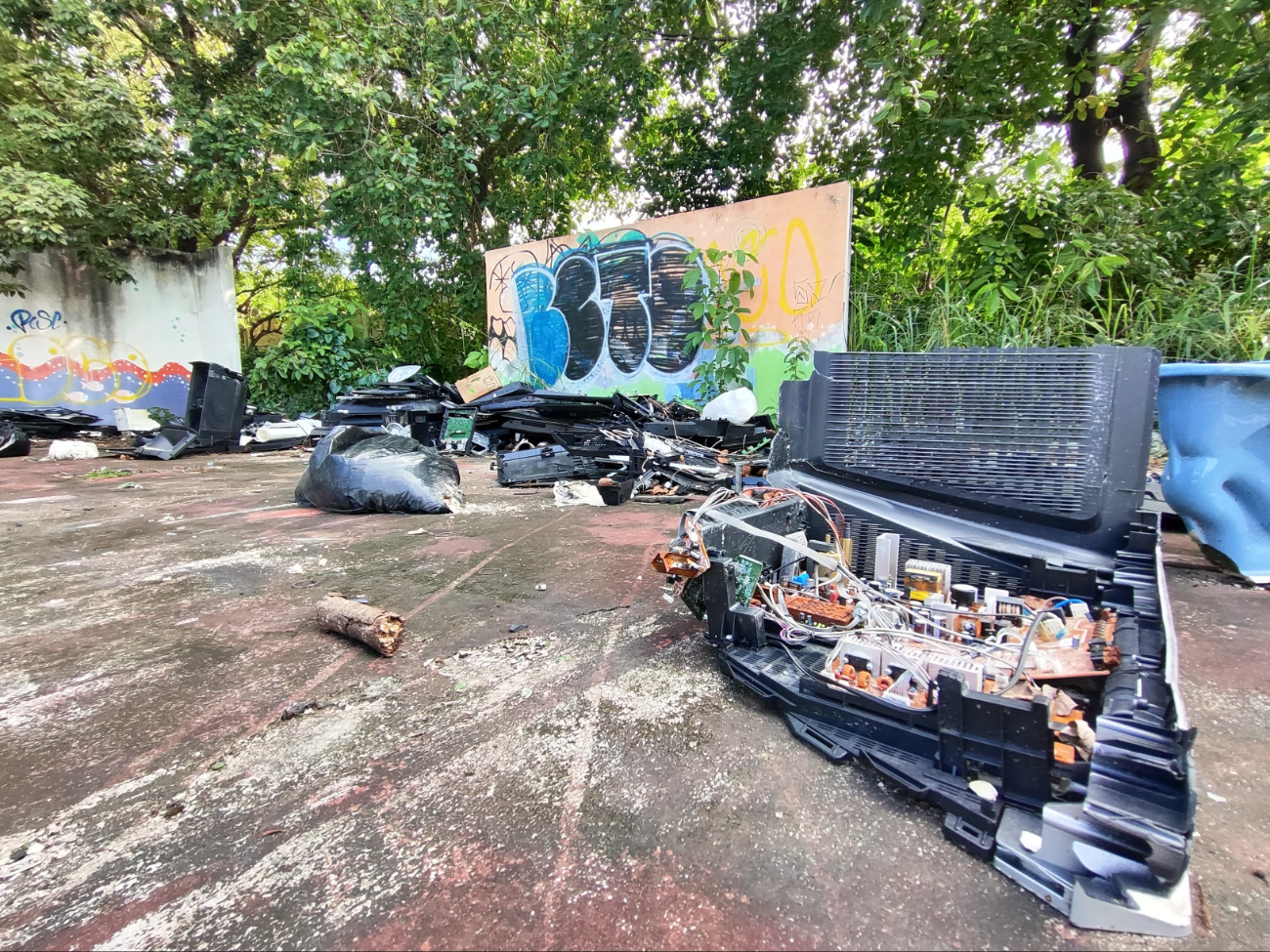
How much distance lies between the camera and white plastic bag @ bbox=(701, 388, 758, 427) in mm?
6375

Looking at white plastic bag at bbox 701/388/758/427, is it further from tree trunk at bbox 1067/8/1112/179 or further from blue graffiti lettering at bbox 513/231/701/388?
tree trunk at bbox 1067/8/1112/179

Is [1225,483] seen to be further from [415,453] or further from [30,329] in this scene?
[30,329]

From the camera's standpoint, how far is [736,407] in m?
6.40

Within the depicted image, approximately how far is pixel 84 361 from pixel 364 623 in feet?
41.5

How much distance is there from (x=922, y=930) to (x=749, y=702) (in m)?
0.79

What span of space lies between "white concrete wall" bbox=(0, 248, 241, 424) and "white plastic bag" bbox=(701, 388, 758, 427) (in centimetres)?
1026

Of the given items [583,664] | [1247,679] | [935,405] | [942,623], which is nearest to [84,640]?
[583,664]

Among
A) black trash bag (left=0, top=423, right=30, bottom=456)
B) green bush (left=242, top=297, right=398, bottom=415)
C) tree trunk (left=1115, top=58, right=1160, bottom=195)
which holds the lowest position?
black trash bag (left=0, top=423, right=30, bottom=456)

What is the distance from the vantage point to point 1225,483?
2803 mm

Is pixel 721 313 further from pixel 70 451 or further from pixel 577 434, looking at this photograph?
pixel 70 451

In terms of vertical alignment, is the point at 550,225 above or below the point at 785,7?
below

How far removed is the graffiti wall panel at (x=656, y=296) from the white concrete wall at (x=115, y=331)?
609 cm

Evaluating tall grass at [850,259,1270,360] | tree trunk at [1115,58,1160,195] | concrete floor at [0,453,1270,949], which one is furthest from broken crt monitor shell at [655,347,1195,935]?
tree trunk at [1115,58,1160,195]

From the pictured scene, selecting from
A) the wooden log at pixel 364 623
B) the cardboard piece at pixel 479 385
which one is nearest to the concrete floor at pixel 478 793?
the wooden log at pixel 364 623
